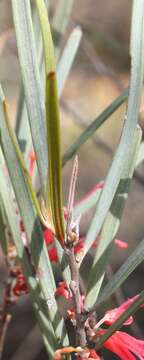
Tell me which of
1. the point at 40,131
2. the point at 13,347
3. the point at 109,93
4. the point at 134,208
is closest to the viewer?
the point at 40,131

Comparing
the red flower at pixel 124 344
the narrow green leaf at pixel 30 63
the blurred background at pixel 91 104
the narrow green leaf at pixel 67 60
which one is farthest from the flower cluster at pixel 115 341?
the blurred background at pixel 91 104


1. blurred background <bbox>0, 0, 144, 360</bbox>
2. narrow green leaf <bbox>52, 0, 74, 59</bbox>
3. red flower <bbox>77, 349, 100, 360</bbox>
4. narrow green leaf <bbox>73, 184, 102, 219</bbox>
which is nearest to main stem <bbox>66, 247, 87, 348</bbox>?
red flower <bbox>77, 349, 100, 360</bbox>

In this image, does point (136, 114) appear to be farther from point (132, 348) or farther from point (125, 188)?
point (132, 348)

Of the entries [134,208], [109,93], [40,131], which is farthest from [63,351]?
[109,93]

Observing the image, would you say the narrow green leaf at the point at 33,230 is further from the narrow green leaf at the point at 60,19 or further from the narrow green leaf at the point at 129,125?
the narrow green leaf at the point at 60,19

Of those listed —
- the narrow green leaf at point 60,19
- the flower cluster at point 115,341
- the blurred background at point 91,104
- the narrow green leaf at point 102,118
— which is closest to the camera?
the flower cluster at point 115,341

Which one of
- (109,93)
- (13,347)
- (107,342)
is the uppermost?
(107,342)

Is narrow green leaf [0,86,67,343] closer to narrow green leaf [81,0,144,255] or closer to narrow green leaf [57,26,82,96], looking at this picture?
narrow green leaf [81,0,144,255]
